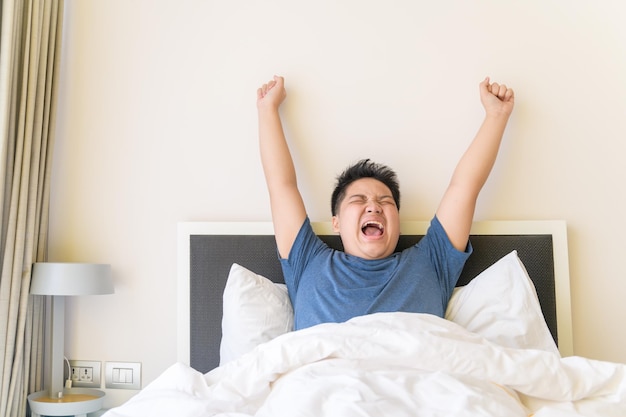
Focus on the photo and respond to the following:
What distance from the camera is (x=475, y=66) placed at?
7.82ft

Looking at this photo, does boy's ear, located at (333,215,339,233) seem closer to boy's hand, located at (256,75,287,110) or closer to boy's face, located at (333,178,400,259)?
boy's face, located at (333,178,400,259)

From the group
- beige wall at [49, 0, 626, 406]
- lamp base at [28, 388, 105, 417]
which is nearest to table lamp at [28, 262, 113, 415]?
lamp base at [28, 388, 105, 417]

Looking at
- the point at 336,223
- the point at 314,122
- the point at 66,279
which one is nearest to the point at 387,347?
the point at 336,223

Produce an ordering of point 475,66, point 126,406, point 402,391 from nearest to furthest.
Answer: point 402,391
point 126,406
point 475,66

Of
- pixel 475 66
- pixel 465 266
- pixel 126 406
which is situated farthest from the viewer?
pixel 475 66

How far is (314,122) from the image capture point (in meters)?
2.43

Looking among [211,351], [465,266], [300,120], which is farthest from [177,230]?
[465,266]

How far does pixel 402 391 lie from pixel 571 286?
121 centimetres

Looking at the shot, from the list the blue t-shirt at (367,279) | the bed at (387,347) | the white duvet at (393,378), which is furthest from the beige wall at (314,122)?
the white duvet at (393,378)

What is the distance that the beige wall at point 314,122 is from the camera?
2332mm

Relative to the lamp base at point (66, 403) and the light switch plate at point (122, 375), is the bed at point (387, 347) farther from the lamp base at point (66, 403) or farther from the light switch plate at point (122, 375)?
the lamp base at point (66, 403)

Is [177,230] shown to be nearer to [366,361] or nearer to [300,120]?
[300,120]

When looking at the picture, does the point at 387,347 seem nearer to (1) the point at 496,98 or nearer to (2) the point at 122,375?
(1) the point at 496,98

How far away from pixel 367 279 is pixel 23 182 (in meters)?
1.32
